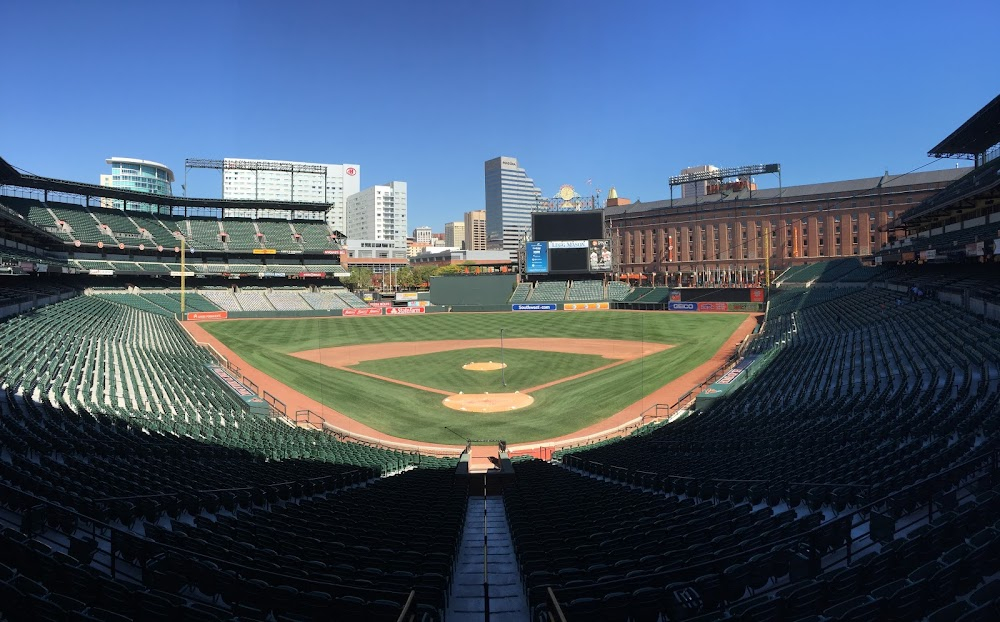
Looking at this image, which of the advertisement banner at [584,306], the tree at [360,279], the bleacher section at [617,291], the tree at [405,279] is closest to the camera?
the advertisement banner at [584,306]

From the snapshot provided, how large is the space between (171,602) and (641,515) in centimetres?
790

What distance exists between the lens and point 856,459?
42.3 ft

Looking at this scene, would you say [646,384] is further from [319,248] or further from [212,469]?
[319,248]

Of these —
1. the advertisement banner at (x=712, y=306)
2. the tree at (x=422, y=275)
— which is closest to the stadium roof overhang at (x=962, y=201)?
the advertisement banner at (x=712, y=306)

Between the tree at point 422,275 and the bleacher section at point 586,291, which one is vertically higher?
the tree at point 422,275

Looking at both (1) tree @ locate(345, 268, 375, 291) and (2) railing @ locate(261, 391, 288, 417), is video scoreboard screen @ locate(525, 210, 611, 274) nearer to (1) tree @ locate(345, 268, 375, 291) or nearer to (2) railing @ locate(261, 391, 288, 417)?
(1) tree @ locate(345, 268, 375, 291)

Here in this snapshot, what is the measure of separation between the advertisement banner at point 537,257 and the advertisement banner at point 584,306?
247 inches

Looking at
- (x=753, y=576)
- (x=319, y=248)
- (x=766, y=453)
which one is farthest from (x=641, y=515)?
(x=319, y=248)

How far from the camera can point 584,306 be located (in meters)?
89.1

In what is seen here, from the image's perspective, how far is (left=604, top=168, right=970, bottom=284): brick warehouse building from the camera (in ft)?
311

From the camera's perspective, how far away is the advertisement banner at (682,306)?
83312 millimetres

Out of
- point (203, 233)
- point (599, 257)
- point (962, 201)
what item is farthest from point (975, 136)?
point (203, 233)

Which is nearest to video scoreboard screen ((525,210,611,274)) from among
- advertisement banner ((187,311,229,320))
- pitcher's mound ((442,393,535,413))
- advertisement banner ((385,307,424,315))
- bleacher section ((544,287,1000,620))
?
advertisement banner ((385,307,424,315))

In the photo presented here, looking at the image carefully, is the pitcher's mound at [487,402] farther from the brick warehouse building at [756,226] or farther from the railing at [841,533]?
the brick warehouse building at [756,226]
